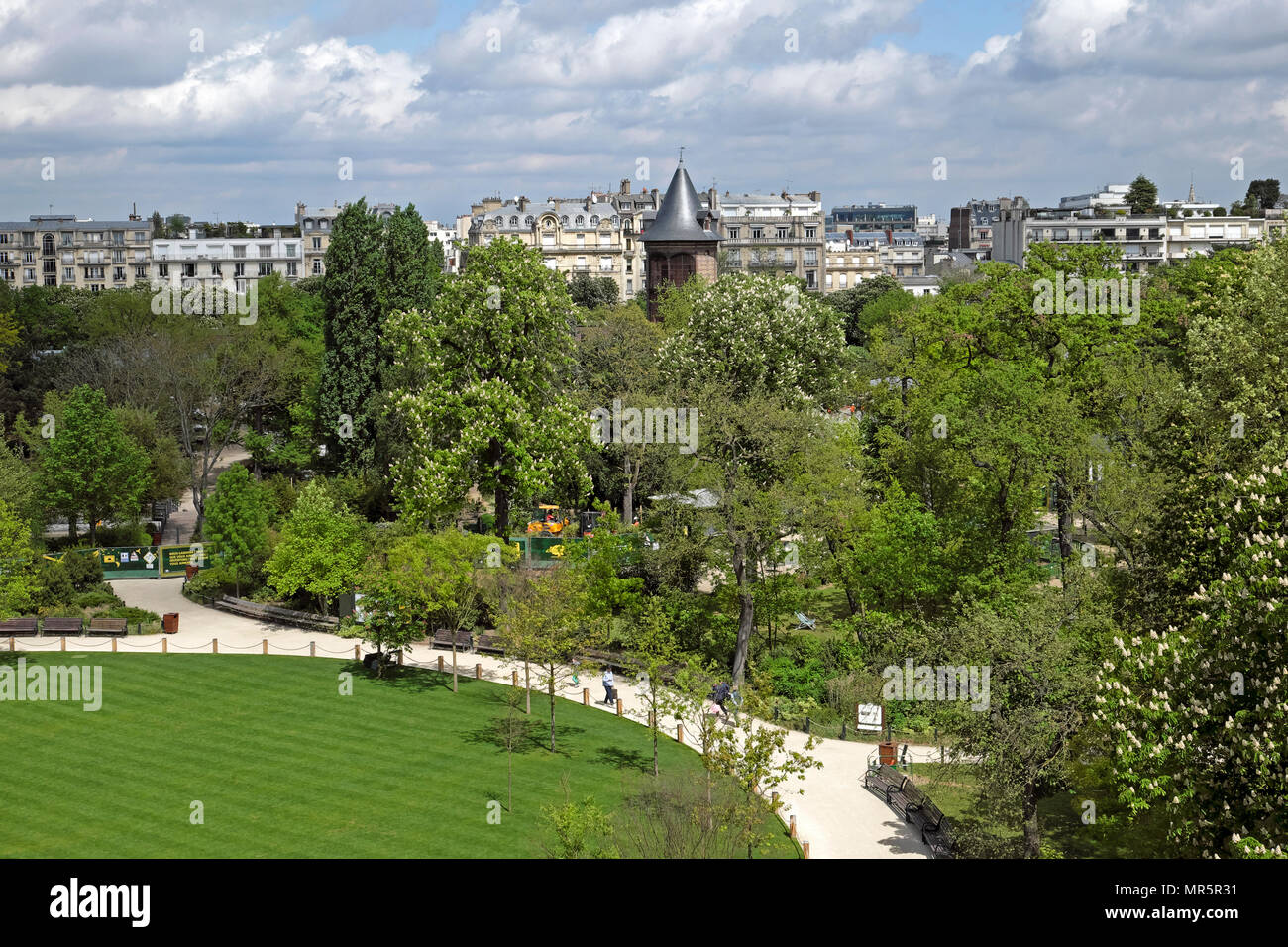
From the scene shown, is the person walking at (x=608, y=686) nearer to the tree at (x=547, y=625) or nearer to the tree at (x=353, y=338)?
the tree at (x=547, y=625)

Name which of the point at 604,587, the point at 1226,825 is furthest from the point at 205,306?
the point at 1226,825

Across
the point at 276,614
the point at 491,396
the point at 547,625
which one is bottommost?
the point at 276,614

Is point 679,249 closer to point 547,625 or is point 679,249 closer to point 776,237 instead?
point 776,237

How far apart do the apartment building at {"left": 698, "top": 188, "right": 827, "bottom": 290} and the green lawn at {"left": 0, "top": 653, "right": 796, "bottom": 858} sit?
11479 centimetres

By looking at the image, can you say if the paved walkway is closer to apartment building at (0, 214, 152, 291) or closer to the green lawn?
the green lawn

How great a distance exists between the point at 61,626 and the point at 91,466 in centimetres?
1177

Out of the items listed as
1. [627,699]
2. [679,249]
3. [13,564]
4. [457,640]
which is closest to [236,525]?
[13,564]

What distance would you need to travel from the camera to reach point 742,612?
41.6 m

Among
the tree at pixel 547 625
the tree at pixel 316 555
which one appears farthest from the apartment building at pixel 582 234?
the tree at pixel 547 625

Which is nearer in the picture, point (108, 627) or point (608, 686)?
point (608, 686)

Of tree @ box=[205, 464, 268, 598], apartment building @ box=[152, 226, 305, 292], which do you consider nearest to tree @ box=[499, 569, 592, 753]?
tree @ box=[205, 464, 268, 598]

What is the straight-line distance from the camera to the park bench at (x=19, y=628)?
4600cm

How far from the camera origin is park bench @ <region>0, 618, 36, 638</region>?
46000 millimetres
